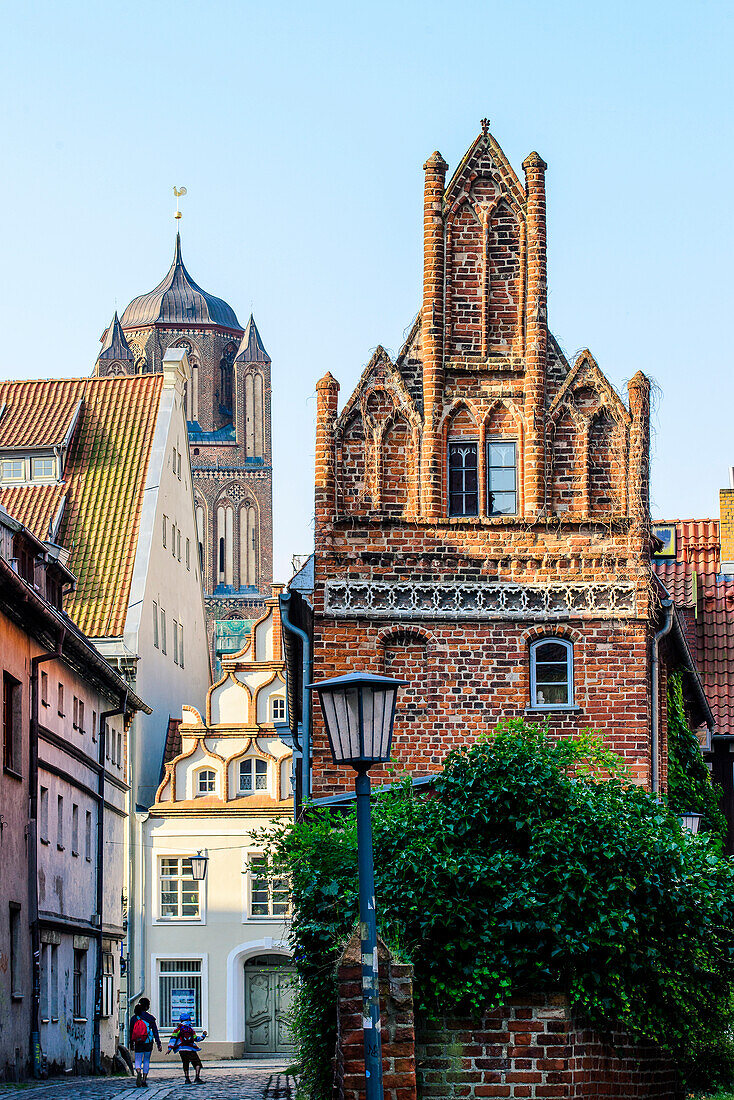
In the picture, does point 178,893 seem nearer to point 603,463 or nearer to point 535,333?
point 603,463

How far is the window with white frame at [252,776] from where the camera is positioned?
1745 inches

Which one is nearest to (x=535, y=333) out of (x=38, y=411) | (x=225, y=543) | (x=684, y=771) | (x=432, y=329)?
(x=432, y=329)

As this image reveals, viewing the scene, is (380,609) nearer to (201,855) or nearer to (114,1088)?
(114,1088)

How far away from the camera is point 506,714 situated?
21031 mm

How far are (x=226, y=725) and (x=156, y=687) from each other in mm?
2190

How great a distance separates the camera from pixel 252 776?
44.5 m

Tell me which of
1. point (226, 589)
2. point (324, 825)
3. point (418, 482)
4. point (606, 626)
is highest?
point (226, 589)

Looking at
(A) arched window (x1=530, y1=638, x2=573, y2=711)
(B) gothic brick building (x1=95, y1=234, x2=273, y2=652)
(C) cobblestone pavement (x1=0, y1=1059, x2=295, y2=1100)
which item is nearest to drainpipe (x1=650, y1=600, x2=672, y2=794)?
(A) arched window (x1=530, y1=638, x2=573, y2=711)

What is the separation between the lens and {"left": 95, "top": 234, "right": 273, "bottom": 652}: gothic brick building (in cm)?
11269

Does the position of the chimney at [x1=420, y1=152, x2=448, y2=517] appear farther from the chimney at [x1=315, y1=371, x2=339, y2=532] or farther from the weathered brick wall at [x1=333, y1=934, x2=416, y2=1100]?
the weathered brick wall at [x1=333, y1=934, x2=416, y2=1100]

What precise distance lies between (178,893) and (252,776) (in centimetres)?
365

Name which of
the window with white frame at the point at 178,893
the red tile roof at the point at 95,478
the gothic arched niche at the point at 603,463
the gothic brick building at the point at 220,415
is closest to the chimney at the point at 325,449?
the gothic arched niche at the point at 603,463

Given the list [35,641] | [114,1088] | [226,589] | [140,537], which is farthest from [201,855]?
[226,589]

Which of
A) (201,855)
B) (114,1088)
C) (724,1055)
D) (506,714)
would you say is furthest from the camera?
(201,855)
